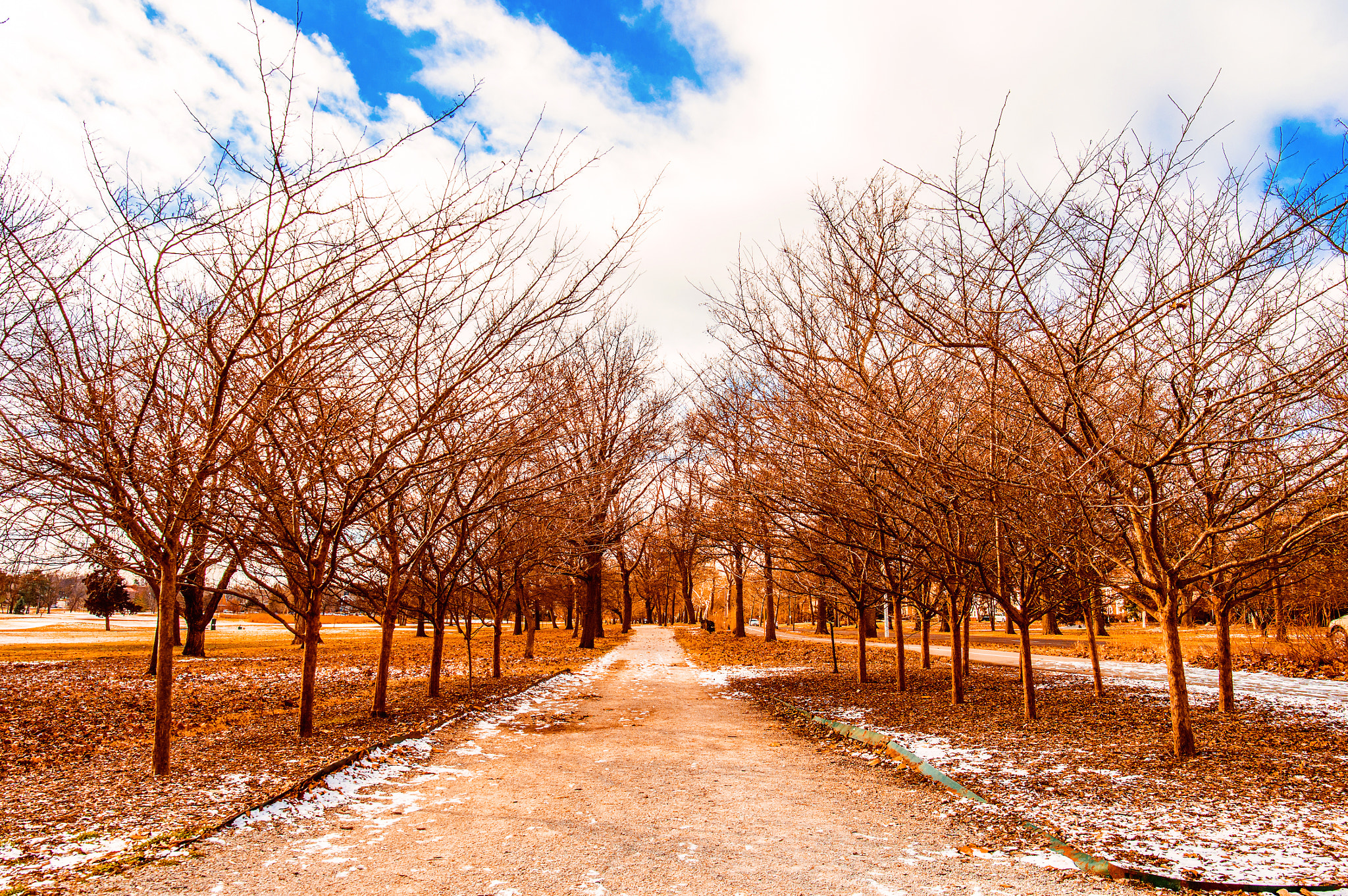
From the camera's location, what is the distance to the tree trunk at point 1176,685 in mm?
6234

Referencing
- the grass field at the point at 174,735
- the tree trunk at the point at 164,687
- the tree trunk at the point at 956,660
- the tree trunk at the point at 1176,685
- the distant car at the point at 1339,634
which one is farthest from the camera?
the distant car at the point at 1339,634

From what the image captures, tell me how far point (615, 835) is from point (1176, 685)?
16.2 ft

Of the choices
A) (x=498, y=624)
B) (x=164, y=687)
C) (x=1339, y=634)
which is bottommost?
(x=1339, y=634)

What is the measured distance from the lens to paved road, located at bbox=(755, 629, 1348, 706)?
1109cm

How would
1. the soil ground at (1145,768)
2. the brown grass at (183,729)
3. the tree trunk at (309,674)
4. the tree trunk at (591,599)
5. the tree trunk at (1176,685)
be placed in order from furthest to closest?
1. the tree trunk at (591,599)
2. the tree trunk at (309,674)
3. the tree trunk at (1176,685)
4. the brown grass at (183,729)
5. the soil ground at (1145,768)

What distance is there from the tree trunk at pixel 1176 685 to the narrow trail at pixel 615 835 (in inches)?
93.2

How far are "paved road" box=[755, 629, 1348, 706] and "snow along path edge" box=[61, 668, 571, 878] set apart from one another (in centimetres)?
896

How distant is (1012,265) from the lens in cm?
544

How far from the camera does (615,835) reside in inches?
187

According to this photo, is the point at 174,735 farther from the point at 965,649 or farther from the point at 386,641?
the point at 965,649

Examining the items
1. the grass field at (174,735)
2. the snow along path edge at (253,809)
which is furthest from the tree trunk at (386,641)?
the snow along path edge at (253,809)

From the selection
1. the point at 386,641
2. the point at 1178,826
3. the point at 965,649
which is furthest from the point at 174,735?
the point at 965,649

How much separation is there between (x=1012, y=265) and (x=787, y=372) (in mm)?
2779

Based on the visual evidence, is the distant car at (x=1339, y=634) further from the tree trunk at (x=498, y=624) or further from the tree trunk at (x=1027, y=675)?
the tree trunk at (x=498, y=624)
